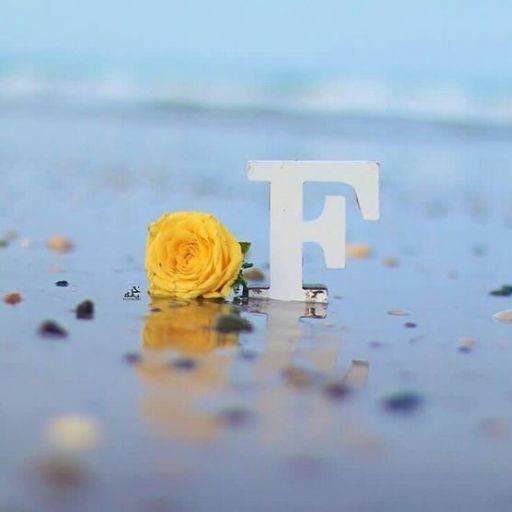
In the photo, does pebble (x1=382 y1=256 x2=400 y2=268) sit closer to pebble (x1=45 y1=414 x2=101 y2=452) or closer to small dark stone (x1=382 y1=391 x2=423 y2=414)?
small dark stone (x1=382 y1=391 x2=423 y2=414)

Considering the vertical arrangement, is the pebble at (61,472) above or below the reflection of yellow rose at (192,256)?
below

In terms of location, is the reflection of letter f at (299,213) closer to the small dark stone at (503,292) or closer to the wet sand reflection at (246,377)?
the wet sand reflection at (246,377)

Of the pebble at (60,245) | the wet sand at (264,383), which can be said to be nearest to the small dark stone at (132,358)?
the wet sand at (264,383)

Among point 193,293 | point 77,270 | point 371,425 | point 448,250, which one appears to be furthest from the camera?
point 448,250

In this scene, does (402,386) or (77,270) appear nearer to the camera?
(402,386)

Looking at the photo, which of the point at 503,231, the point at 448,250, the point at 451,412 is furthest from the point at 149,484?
the point at 503,231

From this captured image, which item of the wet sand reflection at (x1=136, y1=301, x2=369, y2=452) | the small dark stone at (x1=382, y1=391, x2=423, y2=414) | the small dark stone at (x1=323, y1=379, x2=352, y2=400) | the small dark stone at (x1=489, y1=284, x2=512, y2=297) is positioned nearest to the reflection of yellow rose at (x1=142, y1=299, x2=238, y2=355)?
the wet sand reflection at (x1=136, y1=301, x2=369, y2=452)

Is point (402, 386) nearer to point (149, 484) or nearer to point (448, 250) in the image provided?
point (149, 484)
